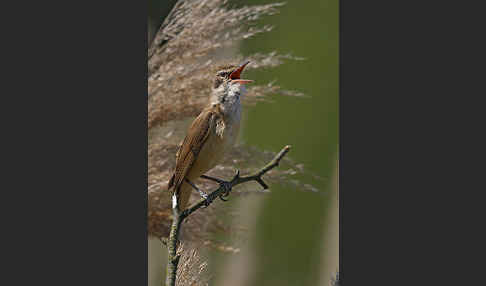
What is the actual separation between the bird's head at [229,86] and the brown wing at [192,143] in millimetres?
77

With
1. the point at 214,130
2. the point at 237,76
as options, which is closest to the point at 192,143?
the point at 214,130

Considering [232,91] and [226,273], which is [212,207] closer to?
[226,273]

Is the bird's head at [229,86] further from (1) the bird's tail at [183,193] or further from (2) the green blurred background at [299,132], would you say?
(1) the bird's tail at [183,193]

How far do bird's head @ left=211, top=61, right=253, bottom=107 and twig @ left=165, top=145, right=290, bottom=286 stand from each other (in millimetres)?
333

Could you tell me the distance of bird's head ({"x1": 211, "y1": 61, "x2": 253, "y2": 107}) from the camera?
3.61 metres

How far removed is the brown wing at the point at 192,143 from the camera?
3.63m

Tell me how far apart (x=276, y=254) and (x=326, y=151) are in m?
0.54

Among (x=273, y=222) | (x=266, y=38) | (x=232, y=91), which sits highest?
(x=266, y=38)

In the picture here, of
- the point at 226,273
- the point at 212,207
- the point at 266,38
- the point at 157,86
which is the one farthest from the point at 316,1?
the point at 226,273

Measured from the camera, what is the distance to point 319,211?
3.67m

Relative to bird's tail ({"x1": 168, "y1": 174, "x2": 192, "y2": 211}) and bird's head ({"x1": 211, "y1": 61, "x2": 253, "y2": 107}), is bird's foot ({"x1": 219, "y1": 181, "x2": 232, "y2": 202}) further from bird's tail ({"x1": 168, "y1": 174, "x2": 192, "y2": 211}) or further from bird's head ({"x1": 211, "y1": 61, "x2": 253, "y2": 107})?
bird's head ({"x1": 211, "y1": 61, "x2": 253, "y2": 107})

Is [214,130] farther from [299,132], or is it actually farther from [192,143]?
[299,132]

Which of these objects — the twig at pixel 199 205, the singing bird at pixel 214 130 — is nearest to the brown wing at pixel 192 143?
the singing bird at pixel 214 130

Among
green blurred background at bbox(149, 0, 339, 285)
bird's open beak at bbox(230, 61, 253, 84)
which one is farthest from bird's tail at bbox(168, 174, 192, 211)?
bird's open beak at bbox(230, 61, 253, 84)
